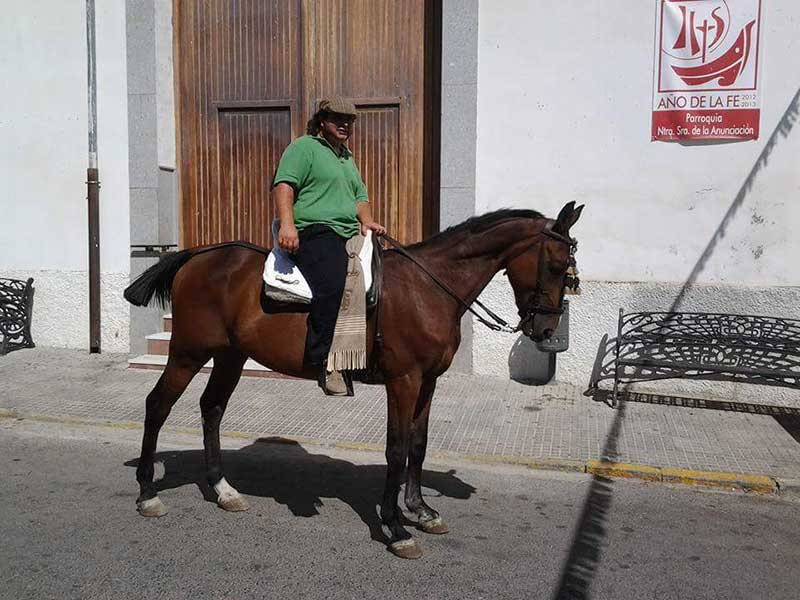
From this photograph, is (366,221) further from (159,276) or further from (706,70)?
(706,70)

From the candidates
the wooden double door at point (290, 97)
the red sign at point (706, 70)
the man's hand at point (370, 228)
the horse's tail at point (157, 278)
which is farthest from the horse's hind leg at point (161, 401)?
the red sign at point (706, 70)

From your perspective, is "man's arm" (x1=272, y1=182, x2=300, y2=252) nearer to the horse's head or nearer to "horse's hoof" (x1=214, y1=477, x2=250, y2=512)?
the horse's head

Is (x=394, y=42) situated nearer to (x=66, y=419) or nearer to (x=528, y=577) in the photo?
(x=66, y=419)

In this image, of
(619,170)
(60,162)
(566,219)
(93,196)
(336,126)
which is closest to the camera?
(566,219)

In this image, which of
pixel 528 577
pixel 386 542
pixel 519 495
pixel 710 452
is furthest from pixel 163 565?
pixel 710 452

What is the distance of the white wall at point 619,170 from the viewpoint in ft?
27.4

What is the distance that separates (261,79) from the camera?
33.7 feet

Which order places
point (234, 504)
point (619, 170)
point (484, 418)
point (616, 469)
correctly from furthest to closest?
point (619, 170), point (484, 418), point (616, 469), point (234, 504)

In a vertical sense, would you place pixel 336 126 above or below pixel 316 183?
above

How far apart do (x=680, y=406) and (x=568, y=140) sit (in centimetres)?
332

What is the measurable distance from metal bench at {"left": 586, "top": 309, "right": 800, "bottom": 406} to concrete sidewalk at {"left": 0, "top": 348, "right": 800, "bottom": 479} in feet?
1.21

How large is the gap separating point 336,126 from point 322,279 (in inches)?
39.0

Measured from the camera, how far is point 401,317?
4.63 metres

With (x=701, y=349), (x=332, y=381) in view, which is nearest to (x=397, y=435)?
(x=332, y=381)
